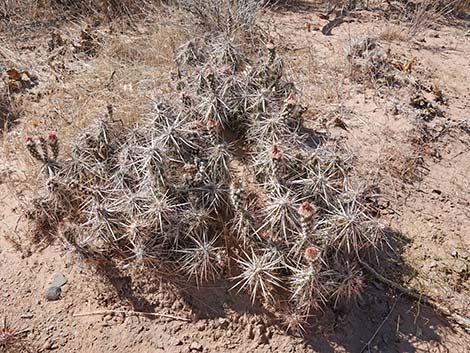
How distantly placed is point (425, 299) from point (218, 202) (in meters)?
A: 1.62

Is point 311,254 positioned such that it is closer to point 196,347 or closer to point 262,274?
point 262,274

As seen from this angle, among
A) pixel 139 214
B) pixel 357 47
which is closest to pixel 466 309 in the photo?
pixel 139 214

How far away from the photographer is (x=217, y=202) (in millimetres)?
2922

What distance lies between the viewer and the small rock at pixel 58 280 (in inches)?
119

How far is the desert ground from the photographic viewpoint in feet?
9.32

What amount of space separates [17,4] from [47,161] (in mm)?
3525

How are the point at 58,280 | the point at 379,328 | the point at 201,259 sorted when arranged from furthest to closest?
the point at 58,280
the point at 379,328
the point at 201,259

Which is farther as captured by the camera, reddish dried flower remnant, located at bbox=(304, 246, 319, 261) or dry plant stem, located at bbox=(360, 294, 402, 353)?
dry plant stem, located at bbox=(360, 294, 402, 353)

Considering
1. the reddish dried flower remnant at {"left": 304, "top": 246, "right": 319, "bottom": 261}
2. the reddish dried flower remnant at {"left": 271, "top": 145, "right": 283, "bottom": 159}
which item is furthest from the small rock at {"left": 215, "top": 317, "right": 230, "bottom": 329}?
the reddish dried flower remnant at {"left": 271, "top": 145, "right": 283, "bottom": 159}

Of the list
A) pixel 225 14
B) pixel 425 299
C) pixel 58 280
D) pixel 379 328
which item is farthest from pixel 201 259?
pixel 225 14

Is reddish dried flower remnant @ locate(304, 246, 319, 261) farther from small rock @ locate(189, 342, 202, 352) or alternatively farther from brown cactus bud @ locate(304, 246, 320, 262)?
small rock @ locate(189, 342, 202, 352)

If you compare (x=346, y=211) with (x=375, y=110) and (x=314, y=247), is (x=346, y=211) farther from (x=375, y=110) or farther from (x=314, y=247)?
(x=375, y=110)

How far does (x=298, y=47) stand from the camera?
502 centimetres

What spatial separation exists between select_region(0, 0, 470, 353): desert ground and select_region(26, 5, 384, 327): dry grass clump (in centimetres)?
21
